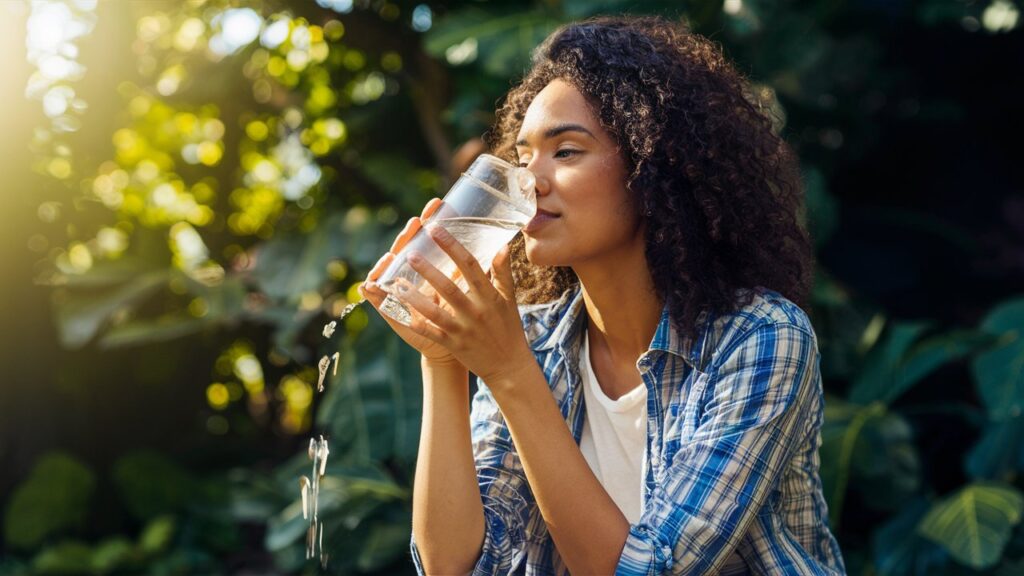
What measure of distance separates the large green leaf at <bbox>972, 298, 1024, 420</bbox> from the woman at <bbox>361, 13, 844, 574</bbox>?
1.73 m

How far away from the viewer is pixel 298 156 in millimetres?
4965

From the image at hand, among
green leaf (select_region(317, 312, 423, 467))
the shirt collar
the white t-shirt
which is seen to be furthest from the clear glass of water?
green leaf (select_region(317, 312, 423, 467))

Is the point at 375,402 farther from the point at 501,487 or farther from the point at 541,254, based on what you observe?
the point at 541,254

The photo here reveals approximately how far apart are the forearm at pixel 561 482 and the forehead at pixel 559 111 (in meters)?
0.42

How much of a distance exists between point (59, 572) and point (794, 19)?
3574 mm

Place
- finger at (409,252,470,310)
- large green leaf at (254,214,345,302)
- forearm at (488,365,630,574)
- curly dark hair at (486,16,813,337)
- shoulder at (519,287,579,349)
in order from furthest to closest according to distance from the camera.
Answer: large green leaf at (254,214,345,302) → shoulder at (519,287,579,349) → curly dark hair at (486,16,813,337) → forearm at (488,365,630,574) → finger at (409,252,470,310)

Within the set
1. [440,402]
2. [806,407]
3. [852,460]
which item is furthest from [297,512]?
[806,407]

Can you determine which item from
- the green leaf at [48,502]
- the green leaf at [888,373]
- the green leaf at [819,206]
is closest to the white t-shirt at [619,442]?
the green leaf at [888,373]

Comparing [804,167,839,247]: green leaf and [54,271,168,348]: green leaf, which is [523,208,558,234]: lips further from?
[54,271,168,348]: green leaf

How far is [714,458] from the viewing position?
1571mm

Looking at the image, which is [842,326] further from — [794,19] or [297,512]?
[297,512]

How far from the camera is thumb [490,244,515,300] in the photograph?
5.13 ft

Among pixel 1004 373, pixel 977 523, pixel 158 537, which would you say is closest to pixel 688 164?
pixel 977 523

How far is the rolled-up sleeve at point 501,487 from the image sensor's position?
1846 millimetres
